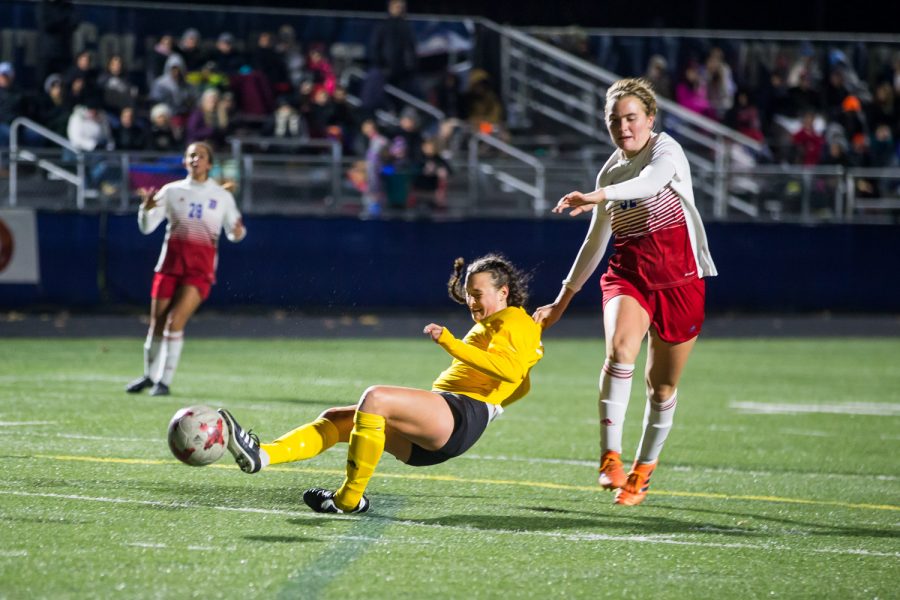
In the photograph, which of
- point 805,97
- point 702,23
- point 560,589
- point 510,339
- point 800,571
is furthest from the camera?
point 702,23

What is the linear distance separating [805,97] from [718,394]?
13.3 metres

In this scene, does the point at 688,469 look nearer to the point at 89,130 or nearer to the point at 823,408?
the point at 823,408

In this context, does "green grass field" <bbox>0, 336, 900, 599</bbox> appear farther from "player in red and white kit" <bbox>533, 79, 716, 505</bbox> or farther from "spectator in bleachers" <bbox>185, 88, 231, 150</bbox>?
"spectator in bleachers" <bbox>185, 88, 231, 150</bbox>

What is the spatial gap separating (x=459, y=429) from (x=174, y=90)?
15.8 meters

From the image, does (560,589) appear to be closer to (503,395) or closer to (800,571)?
(800,571)

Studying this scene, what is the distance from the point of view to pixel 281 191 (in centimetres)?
2016

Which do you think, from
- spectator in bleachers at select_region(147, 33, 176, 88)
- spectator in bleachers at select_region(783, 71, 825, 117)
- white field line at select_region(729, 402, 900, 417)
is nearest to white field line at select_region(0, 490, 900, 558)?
white field line at select_region(729, 402, 900, 417)

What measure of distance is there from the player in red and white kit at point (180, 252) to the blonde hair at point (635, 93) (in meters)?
5.62

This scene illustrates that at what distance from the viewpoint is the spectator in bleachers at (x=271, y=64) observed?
2216 centimetres

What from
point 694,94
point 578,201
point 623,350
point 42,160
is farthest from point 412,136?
point 578,201

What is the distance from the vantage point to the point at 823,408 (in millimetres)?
12570

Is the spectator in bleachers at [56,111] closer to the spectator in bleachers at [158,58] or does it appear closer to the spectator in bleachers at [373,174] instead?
the spectator in bleachers at [158,58]

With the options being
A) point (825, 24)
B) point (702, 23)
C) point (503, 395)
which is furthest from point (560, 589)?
point (825, 24)

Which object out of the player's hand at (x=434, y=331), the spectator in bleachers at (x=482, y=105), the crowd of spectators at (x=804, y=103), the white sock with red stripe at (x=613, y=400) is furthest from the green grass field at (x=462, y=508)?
the crowd of spectators at (x=804, y=103)
